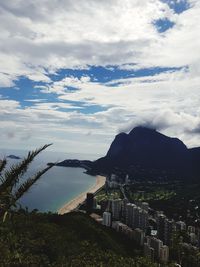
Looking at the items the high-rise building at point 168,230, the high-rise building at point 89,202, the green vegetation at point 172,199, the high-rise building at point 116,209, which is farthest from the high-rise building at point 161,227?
the high-rise building at point 89,202

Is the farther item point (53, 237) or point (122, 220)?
point (122, 220)

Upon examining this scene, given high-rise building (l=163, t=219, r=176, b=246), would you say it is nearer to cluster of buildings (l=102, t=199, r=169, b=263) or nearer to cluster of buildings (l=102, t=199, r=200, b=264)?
cluster of buildings (l=102, t=199, r=200, b=264)

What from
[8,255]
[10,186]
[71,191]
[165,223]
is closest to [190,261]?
[8,255]

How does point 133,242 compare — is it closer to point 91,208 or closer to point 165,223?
point 165,223

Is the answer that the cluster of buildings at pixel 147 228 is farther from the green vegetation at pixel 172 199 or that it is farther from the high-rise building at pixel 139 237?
the green vegetation at pixel 172 199

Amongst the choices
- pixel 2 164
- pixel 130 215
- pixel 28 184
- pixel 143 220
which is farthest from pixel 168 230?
pixel 2 164

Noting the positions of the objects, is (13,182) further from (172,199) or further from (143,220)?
(172,199)

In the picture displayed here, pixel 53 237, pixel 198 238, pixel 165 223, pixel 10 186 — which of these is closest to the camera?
pixel 10 186

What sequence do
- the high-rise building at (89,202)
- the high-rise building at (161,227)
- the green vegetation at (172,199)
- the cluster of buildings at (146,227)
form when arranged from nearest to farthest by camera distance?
the cluster of buildings at (146,227) < the high-rise building at (161,227) < the green vegetation at (172,199) < the high-rise building at (89,202)
